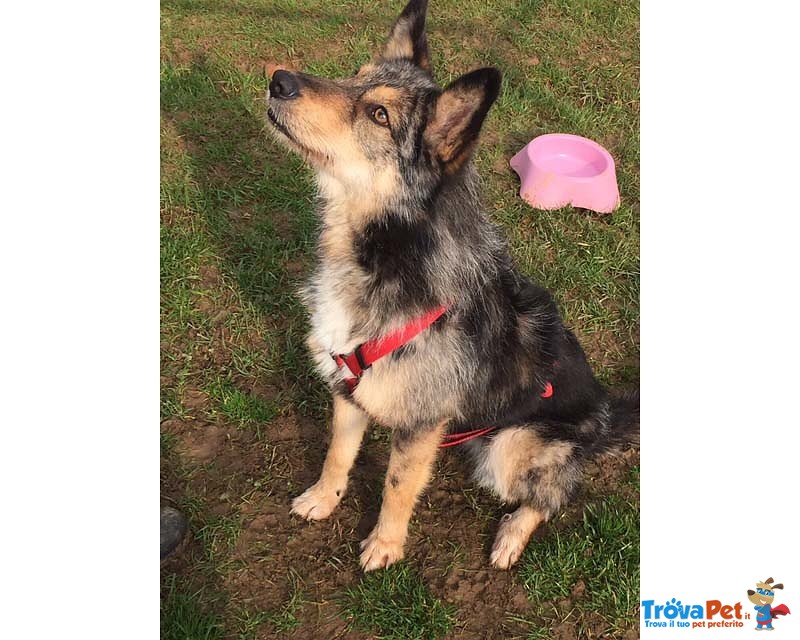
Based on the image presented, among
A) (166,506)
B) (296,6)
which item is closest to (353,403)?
(166,506)

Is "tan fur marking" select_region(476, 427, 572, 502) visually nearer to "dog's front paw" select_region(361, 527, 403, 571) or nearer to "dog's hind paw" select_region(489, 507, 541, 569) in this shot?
"dog's hind paw" select_region(489, 507, 541, 569)

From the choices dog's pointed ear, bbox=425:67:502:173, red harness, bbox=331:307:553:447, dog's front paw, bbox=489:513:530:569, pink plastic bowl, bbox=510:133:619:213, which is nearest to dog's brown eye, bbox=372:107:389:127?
dog's pointed ear, bbox=425:67:502:173

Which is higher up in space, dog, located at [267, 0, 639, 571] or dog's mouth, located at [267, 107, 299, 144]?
dog's mouth, located at [267, 107, 299, 144]

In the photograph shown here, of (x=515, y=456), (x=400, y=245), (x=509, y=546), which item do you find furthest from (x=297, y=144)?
(x=509, y=546)

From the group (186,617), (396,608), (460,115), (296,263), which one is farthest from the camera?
(296,263)

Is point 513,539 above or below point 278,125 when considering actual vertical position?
below

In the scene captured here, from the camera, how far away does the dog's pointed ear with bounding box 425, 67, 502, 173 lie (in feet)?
7.77

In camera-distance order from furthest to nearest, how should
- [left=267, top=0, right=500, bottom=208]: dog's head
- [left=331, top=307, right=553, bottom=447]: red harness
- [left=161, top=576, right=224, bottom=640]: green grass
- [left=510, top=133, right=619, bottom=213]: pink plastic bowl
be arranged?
1. [left=510, top=133, right=619, bottom=213]: pink plastic bowl
2. [left=161, top=576, right=224, bottom=640]: green grass
3. [left=331, top=307, right=553, bottom=447]: red harness
4. [left=267, top=0, right=500, bottom=208]: dog's head

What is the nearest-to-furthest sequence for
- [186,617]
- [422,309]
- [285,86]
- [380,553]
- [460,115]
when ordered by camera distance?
[460,115]
[285,86]
[422,309]
[186,617]
[380,553]

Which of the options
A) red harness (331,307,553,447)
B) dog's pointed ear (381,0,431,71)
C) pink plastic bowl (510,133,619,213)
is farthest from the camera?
pink plastic bowl (510,133,619,213)

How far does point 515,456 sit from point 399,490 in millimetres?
623

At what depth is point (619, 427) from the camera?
3512mm
